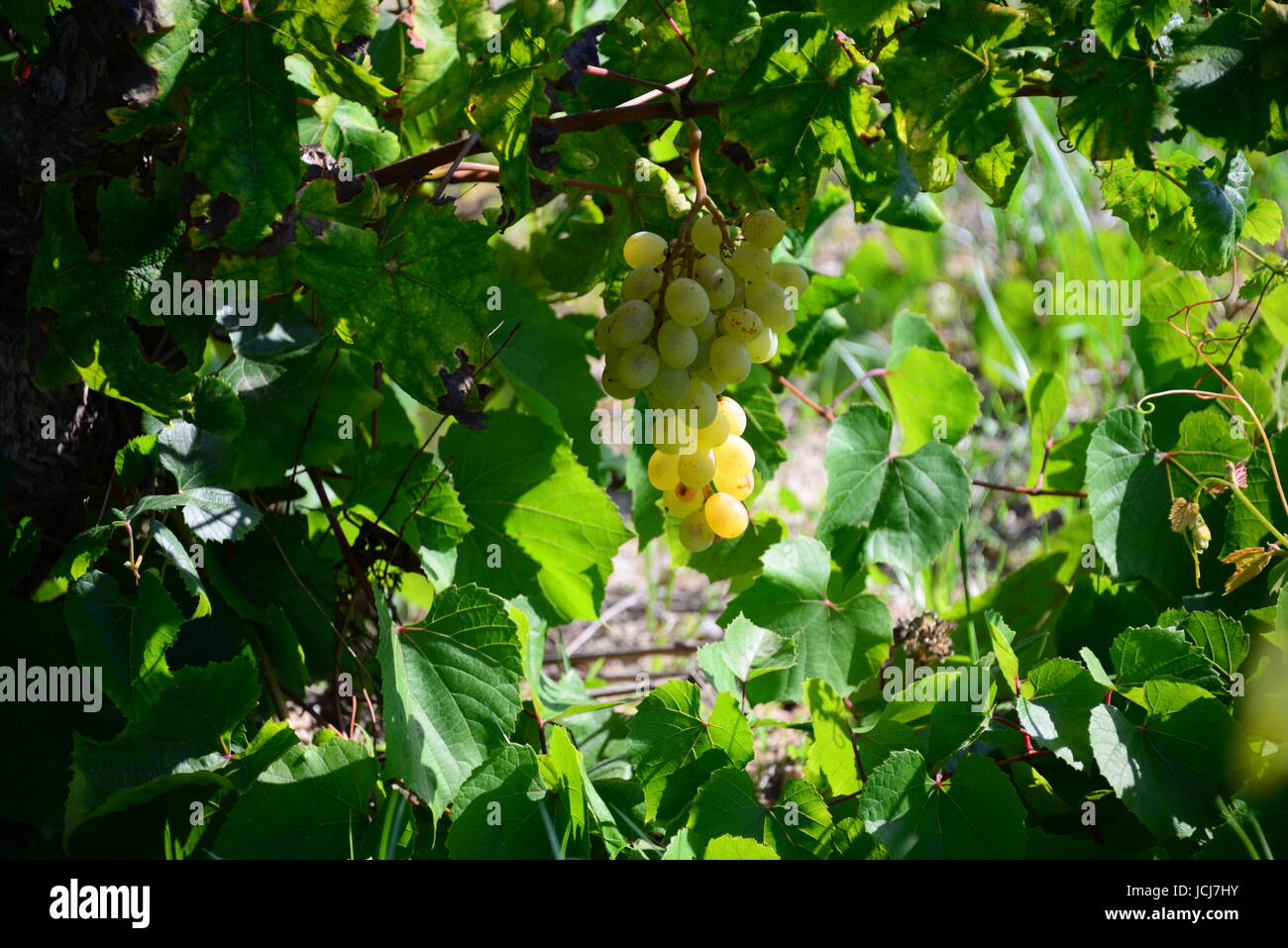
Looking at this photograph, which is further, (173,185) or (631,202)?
(631,202)

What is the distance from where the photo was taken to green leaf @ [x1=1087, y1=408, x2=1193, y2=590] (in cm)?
148

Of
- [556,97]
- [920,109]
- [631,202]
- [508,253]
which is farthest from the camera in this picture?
[508,253]

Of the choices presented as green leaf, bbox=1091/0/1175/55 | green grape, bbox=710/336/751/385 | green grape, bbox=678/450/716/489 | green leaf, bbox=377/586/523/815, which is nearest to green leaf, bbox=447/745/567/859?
green leaf, bbox=377/586/523/815

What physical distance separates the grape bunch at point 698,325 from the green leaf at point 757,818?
1.04ft

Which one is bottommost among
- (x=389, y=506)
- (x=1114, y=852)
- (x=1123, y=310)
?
(x=1114, y=852)

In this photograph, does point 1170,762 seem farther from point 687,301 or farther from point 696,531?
point 687,301

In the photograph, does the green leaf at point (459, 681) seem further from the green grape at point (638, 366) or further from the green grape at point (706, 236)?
the green grape at point (706, 236)

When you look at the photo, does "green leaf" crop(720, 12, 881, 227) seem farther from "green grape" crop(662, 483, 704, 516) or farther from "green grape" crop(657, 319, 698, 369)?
"green grape" crop(662, 483, 704, 516)

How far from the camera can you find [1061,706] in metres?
1.28

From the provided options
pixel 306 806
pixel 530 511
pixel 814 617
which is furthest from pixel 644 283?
pixel 306 806
